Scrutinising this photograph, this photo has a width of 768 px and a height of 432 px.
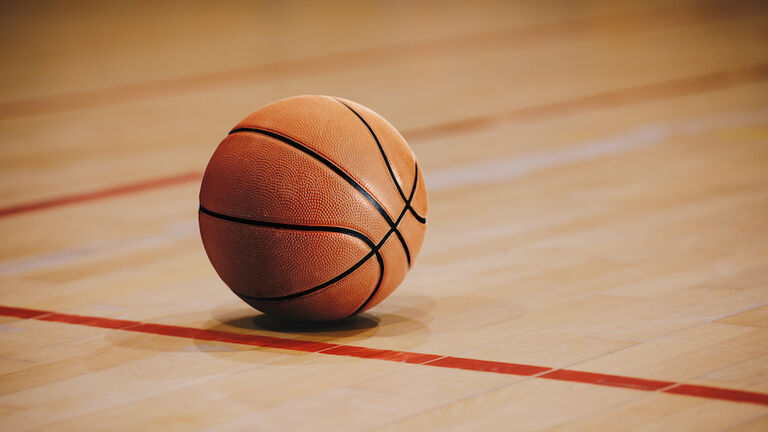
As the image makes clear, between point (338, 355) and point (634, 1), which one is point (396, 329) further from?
point (634, 1)

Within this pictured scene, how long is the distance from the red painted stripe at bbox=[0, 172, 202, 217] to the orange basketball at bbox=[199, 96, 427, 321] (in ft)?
9.45

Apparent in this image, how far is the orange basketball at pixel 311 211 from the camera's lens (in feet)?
12.5

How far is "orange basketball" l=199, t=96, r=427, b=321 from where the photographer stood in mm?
3799

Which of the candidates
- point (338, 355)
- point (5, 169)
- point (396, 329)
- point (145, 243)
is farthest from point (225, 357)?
point (5, 169)

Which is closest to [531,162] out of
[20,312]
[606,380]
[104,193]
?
[104,193]

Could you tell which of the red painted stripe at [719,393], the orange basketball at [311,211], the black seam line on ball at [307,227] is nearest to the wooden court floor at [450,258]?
the red painted stripe at [719,393]

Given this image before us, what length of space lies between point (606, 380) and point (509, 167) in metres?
3.88

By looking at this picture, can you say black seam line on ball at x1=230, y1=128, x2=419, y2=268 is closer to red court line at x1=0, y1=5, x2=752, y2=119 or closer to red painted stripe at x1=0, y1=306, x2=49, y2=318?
→ red painted stripe at x1=0, y1=306, x2=49, y2=318

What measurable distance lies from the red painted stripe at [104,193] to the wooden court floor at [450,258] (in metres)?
0.03

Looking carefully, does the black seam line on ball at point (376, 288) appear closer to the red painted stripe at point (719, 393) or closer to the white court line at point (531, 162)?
the red painted stripe at point (719, 393)

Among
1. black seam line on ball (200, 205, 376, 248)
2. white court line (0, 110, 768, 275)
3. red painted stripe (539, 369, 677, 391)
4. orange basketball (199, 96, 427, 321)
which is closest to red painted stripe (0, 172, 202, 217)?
white court line (0, 110, 768, 275)

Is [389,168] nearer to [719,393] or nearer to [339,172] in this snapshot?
[339,172]

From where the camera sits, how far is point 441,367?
359cm

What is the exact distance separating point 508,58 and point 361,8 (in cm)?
695
